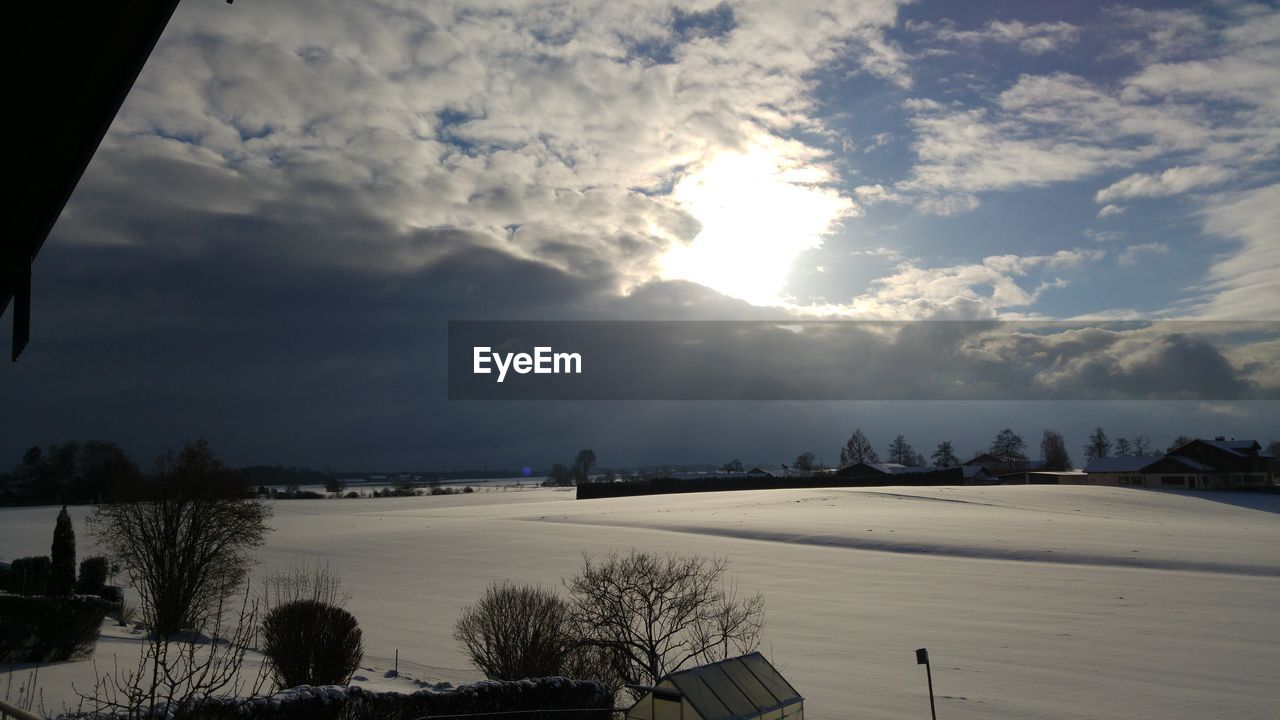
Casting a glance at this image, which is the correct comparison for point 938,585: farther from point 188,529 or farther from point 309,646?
point 188,529

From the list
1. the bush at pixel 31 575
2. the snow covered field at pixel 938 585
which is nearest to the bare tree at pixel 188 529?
the bush at pixel 31 575

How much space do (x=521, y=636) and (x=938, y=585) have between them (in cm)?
2991

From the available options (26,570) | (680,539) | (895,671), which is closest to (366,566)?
(26,570)

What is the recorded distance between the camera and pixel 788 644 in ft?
106

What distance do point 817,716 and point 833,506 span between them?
A: 75616mm

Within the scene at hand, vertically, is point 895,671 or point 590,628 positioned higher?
point 590,628

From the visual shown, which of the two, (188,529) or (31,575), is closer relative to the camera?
(188,529)

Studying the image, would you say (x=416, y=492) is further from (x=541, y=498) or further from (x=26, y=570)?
(x=26, y=570)

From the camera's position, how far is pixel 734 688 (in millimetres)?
15727

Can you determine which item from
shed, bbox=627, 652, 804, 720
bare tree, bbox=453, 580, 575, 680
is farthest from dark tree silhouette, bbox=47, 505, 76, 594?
shed, bbox=627, 652, 804, 720

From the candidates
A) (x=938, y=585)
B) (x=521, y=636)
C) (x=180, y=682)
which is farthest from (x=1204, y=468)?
(x=180, y=682)

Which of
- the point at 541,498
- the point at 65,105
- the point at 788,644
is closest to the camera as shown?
the point at 65,105

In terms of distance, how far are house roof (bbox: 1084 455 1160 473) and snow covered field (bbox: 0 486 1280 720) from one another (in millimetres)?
17964

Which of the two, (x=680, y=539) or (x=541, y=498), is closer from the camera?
(x=680, y=539)
